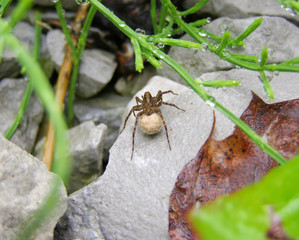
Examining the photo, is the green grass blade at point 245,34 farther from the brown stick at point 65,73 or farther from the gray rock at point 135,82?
the brown stick at point 65,73

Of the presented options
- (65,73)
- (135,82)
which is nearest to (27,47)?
(65,73)

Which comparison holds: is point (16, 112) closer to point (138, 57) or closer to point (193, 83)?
point (138, 57)

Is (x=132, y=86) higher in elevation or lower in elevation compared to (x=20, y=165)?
lower

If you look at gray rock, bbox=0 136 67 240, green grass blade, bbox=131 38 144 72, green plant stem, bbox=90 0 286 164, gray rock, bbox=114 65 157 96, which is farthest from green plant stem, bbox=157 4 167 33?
gray rock, bbox=0 136 67 240

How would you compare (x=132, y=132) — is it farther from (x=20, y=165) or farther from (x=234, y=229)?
(x=234, y=229)

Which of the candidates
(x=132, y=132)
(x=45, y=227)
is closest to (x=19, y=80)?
(x=132, y=132)

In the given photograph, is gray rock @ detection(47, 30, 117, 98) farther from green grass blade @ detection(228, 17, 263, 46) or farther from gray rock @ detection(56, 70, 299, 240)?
green grass blade @ detection(228, 17, 263, 46)

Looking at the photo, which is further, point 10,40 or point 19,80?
point 19,80
